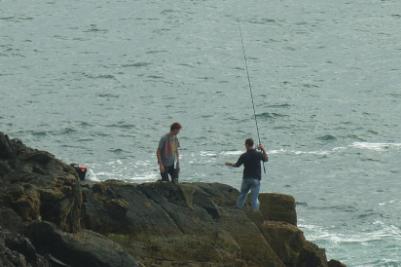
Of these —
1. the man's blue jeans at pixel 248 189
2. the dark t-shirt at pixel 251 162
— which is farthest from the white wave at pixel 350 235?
the dark t-shirt at pixel 251 162

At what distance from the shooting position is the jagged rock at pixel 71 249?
61.5 ft

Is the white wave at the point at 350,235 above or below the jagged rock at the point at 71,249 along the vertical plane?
below

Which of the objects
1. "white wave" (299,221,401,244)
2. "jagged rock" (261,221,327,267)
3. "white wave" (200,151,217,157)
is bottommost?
"white wave" (200,151,217,157)

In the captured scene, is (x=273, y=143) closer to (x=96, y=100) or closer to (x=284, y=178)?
(x=284, y=178)

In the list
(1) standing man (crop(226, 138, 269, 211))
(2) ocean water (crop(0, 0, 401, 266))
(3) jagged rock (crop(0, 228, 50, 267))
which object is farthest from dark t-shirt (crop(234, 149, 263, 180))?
(2) ocean water (crop(0, 0, 401, 266))

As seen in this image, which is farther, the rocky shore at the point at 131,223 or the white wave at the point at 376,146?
the white wave at the point at 376,146

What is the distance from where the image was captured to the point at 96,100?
166 feet

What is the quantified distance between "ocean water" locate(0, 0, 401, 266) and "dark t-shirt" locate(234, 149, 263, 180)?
24.2ft

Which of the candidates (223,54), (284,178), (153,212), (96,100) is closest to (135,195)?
(153,212)

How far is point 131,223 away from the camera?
21.8m

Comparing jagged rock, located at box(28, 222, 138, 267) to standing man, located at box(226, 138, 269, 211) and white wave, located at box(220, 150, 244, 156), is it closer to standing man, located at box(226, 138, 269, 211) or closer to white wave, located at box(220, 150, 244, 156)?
standing man, located at box(226, 138, 269, 211)

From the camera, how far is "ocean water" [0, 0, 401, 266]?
3853 cm

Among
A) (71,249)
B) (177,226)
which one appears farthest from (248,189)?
(71,249)

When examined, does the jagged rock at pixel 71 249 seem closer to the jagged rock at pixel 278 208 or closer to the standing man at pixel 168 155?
the standing man at pixel 168 155
